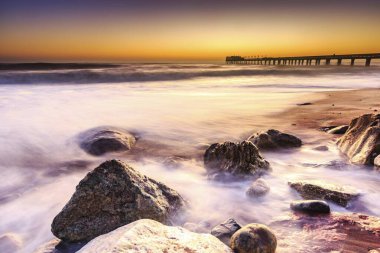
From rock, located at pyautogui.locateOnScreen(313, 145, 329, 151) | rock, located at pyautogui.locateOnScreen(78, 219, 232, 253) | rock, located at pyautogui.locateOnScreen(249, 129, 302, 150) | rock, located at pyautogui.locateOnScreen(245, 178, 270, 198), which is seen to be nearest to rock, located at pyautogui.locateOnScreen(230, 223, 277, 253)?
rock, located at pyautogui.locateOnScreen(78, 219, 232, 253)

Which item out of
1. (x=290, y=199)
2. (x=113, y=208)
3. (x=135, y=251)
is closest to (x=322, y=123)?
(x=290, y=199)

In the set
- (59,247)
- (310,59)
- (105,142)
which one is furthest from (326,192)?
(310,59)

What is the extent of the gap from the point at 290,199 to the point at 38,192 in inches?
123

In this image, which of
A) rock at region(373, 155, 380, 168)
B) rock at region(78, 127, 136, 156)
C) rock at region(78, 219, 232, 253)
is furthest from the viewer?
rock at region(78, 127, 136, 156)

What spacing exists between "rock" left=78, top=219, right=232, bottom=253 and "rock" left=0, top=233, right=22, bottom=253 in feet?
4.15

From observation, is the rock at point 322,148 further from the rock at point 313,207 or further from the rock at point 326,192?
the rock at point 313,207

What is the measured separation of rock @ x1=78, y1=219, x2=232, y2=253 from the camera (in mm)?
1920

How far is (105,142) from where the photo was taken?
5.96m

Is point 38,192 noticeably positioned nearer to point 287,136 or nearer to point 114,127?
point 114,127

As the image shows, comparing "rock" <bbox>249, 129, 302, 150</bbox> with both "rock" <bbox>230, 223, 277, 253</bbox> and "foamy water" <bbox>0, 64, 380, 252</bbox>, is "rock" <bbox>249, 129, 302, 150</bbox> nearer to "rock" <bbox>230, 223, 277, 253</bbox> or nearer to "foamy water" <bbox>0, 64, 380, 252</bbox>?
"foamy water" <bbox>0, 64, 380, 252</bbox>

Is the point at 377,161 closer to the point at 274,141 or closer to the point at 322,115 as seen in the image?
the point at 274,141

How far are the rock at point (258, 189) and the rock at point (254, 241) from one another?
3.93 feet

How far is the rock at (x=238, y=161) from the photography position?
4.26m

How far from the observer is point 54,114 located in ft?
31.3
